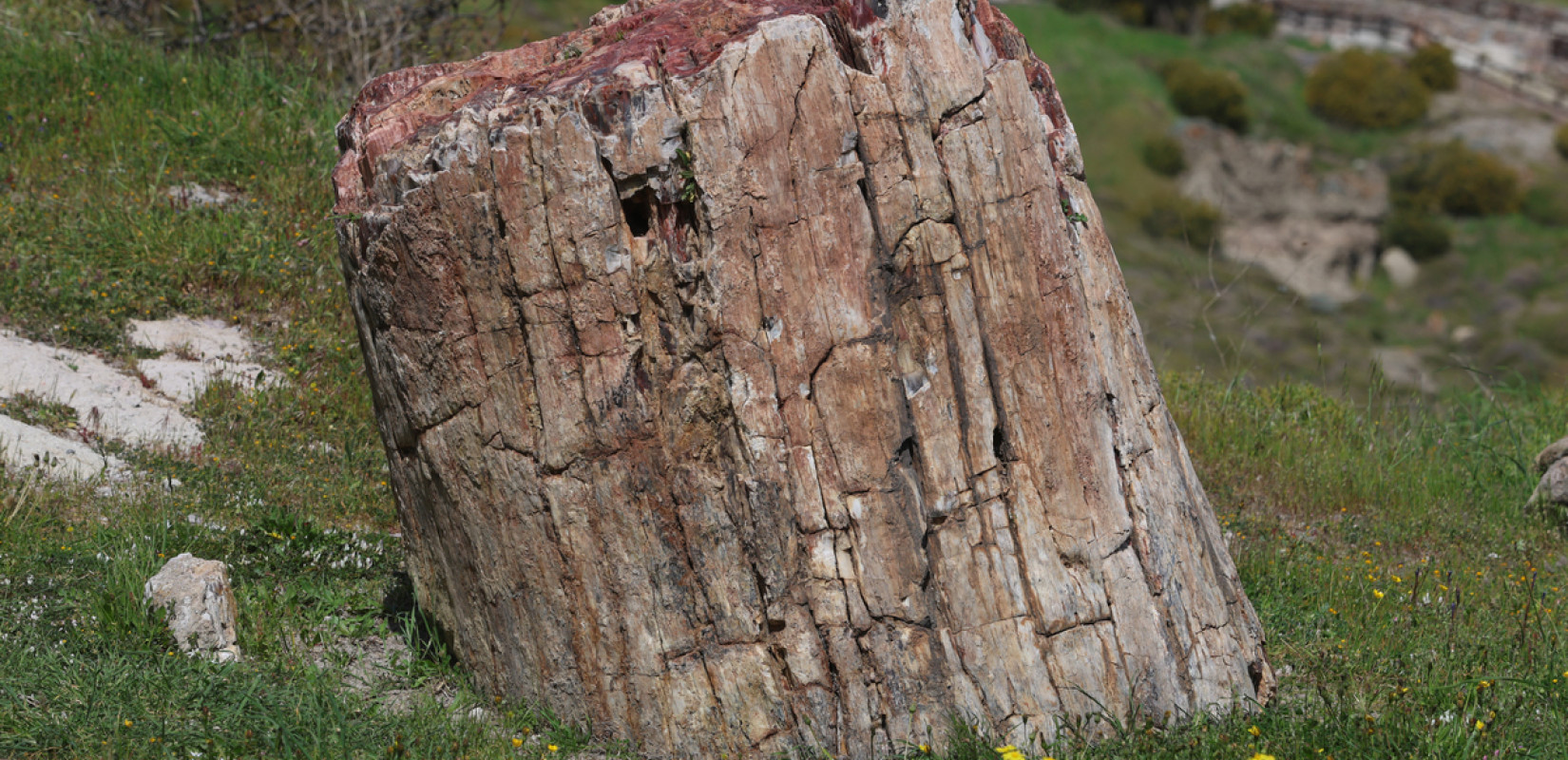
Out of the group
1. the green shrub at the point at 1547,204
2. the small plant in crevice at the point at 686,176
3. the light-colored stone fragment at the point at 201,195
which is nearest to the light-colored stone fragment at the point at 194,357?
the light-colored stone fragment at the point at 201,195

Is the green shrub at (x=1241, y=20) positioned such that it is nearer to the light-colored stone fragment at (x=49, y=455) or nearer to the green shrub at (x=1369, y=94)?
the green shrub at (x=1369, y=94)

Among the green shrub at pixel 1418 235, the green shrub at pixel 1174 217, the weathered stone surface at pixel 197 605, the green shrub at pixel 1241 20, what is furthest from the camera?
Answer: the green shrub at pixel 1241 20

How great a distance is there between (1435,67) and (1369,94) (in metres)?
3.28

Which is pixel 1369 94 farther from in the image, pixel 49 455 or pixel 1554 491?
pixel 49 455

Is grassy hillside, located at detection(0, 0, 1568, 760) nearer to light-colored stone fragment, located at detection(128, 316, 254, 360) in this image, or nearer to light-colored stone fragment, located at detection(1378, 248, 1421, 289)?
light-colored stone fragment, located at detection(128, 316, 254, 360)

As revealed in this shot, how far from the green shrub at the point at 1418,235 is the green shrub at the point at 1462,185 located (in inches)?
39.7

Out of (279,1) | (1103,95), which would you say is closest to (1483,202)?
(1103,95)

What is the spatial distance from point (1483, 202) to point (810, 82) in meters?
41.4

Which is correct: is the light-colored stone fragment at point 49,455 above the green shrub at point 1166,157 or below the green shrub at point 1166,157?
above

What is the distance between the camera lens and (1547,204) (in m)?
37.0

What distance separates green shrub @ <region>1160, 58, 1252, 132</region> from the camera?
4053cm

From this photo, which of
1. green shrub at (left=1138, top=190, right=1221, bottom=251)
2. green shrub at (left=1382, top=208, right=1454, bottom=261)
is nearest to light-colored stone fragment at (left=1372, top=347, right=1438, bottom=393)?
green shrub at (left=1138, top=190, right=1221, bottom=251)

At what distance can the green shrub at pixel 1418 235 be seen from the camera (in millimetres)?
36062

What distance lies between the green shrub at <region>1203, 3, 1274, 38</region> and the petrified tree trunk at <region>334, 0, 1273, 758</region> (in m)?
50.1
